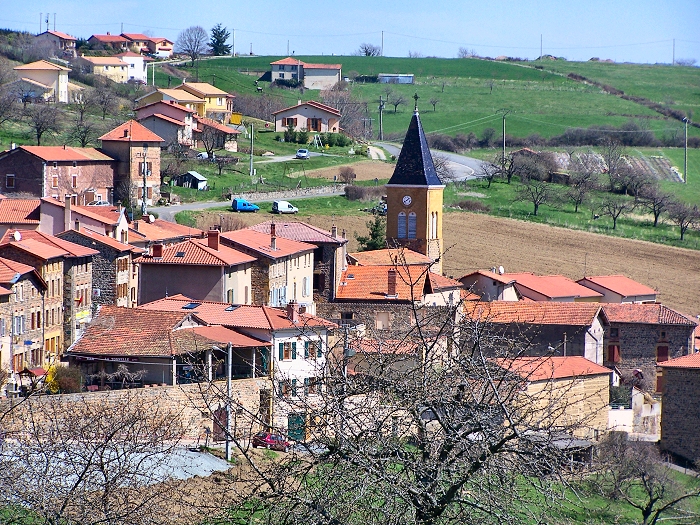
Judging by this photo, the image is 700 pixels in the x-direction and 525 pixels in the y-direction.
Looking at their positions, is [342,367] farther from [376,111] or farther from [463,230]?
[376,111]

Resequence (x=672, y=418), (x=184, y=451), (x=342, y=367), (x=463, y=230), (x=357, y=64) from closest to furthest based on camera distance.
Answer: (x=342, y=367) < (x=184, y=451) < (x=672, y=418) < (x=463, y=230) < (x=357, y=64)

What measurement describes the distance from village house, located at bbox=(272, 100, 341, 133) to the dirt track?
23.8 meters

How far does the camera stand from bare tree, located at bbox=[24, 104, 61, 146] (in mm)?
70812

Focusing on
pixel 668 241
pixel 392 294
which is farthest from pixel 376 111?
pixel 392 294

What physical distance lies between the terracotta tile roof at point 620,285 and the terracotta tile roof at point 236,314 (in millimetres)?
24946

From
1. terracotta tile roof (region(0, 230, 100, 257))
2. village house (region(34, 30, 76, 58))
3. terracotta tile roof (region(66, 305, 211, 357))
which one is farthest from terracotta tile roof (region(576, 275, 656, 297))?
village house (region(34, 30, 76, 58))

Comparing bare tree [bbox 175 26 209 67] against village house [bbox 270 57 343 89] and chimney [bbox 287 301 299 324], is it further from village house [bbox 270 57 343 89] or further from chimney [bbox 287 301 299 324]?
chimney [bbox 287 301 299 324]

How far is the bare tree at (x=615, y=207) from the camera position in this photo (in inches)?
3108

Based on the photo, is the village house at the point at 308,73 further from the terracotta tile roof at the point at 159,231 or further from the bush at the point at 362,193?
the terracotta tile roof at the point at 159,231

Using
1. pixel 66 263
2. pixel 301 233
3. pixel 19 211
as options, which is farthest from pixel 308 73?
pixel 66 263

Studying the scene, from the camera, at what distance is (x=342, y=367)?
10.7 meters

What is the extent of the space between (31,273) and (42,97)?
160ft

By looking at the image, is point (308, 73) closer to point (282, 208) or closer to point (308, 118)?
point (308, 118)

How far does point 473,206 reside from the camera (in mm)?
75375
